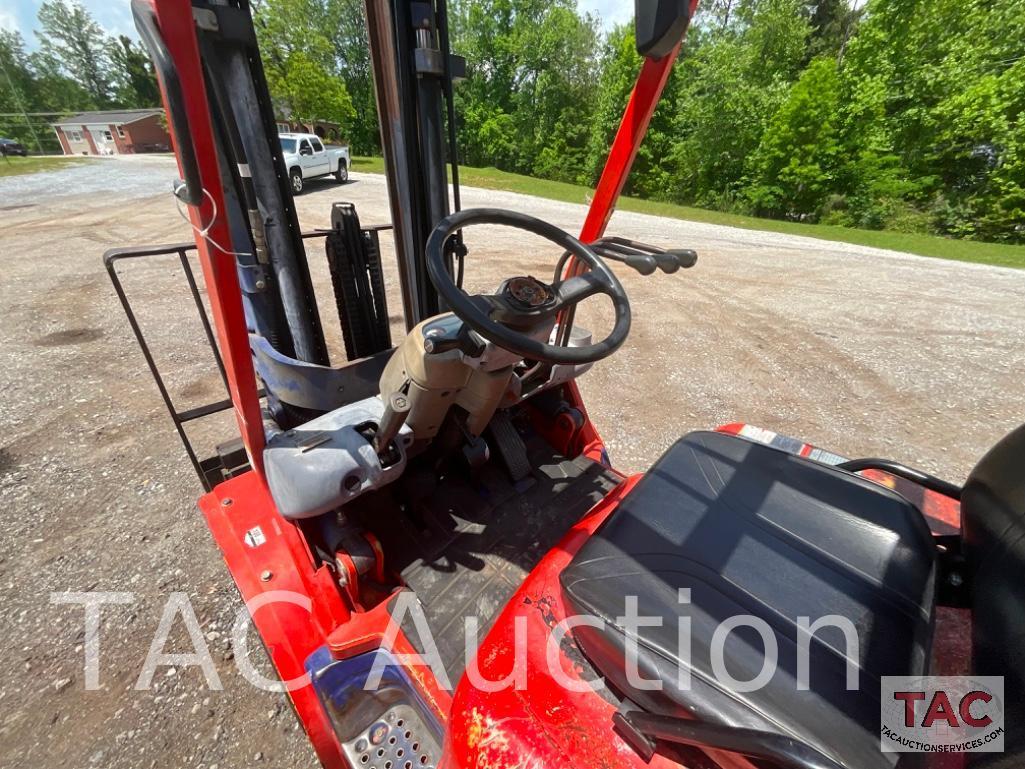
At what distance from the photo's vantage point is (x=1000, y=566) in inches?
41.8

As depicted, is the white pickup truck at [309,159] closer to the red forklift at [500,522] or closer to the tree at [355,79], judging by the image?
the tree at [355,79]

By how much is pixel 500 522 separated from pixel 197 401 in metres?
2.95

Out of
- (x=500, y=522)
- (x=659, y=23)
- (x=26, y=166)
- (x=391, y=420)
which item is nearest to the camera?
(x=659, y=23)

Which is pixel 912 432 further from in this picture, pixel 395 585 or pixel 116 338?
pixel 116 338

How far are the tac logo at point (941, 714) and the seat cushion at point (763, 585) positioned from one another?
1.1 inches

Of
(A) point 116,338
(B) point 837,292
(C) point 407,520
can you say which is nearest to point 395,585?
(C) point 407,520

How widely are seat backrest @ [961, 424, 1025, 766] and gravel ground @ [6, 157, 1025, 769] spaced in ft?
6.39

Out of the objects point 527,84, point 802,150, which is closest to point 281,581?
point 802,150

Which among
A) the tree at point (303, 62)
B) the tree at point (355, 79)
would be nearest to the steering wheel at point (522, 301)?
the tree at point (355, 79)

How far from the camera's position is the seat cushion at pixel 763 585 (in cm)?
97

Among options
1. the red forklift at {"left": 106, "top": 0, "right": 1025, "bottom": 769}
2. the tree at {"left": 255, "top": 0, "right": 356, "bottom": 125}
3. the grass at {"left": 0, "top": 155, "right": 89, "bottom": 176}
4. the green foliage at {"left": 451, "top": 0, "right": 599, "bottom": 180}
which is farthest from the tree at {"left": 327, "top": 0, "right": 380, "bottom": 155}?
the red forklift at {"left": 106, "top": 0, "right": 1025, "bottom": 769}

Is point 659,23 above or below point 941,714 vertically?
above

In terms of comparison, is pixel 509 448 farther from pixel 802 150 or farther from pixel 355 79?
pixel 355 79

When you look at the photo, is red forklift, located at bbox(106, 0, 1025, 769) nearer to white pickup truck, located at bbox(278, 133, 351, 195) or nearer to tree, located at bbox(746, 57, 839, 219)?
Result: white pickup truck, located at bbox(278, 133, 351, 195)
